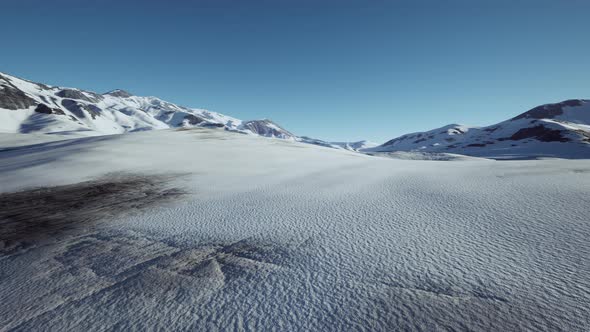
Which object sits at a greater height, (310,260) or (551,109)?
(551,109)

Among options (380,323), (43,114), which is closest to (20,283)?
(380,323)

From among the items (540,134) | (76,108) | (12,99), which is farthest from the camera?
(76,108)

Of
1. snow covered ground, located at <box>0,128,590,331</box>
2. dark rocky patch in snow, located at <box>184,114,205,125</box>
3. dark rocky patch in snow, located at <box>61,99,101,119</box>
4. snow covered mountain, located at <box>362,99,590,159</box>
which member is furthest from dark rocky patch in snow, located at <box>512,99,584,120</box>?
dark rocky patch in snow, located at <box>61,99,101,119</box>

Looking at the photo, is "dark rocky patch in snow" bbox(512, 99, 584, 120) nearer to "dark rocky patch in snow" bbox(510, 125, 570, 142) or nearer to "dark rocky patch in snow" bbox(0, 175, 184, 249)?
"dark rocky patch in snow" bbox(510, 125, 570, 142)

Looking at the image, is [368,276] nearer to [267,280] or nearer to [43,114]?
[267,280]

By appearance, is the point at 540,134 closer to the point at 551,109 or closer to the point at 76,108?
the point at 551,109

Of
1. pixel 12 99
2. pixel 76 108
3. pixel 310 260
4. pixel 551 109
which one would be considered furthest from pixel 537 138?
pixel 76 108

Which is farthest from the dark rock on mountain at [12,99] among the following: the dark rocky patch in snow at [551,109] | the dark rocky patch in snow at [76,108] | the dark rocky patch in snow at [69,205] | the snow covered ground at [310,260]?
the dark rocky patch in snow at [551,109]

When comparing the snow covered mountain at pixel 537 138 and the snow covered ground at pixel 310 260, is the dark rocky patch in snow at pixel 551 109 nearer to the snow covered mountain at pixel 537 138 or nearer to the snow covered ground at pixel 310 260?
the snow covered mountain at pixel 537 138
